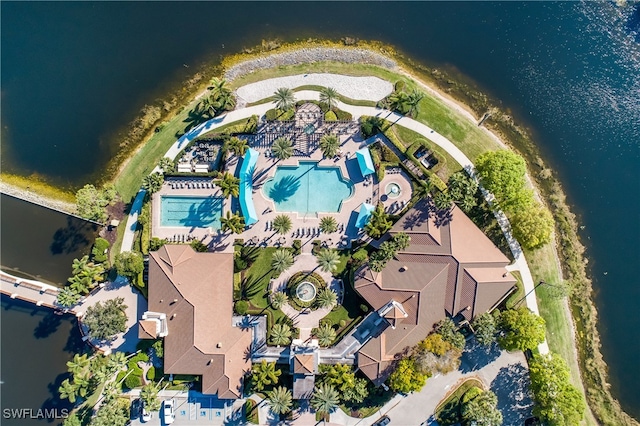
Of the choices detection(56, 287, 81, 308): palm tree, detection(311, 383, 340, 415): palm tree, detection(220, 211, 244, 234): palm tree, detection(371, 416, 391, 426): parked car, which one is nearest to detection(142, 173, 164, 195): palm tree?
detection(220, 211, 244, 234): palm tree

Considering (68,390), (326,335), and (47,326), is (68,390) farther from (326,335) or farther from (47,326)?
(326,335)

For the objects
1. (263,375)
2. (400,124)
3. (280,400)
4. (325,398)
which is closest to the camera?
(325,398)

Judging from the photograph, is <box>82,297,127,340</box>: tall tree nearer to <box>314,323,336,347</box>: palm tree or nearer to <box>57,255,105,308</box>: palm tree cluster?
<box>57,255,105,308</box>: palm tree cluster

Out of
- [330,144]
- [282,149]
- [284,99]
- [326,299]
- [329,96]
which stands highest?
[284,99]

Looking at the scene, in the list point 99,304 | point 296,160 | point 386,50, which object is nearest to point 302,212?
point 296,160

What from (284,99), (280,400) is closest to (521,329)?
(280,400)

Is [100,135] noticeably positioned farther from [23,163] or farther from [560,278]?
[560,278]
